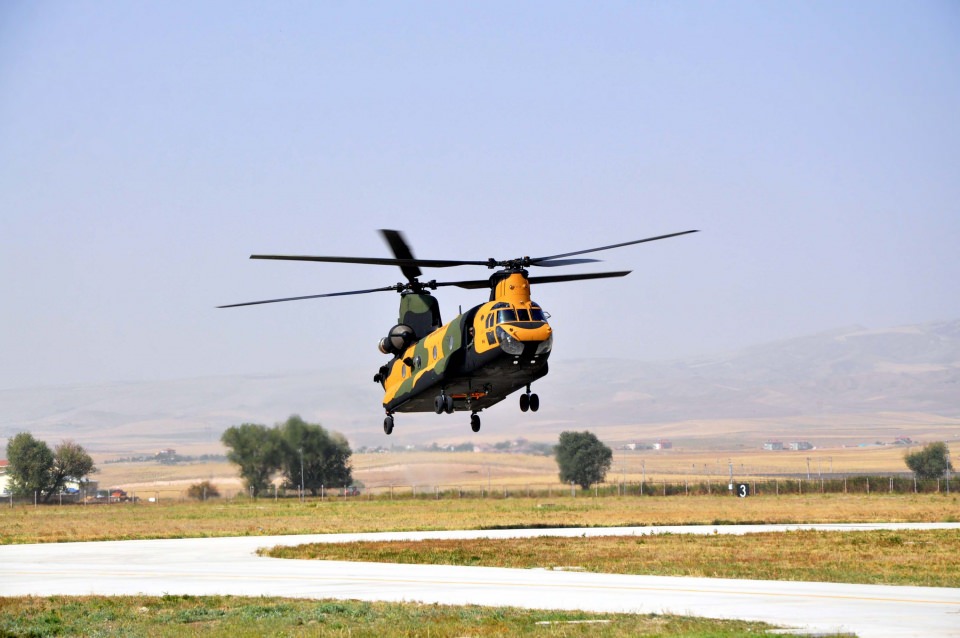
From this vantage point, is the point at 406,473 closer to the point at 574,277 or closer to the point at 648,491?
the point at 648,491

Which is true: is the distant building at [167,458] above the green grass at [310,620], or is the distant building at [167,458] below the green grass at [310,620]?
above

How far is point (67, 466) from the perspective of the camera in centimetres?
12444

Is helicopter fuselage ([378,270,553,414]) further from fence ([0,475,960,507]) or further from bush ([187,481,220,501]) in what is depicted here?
bush ([187,481,220,501])

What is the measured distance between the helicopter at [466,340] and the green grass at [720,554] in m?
4.76

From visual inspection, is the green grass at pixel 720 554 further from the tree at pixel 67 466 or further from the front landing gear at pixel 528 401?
the tree at pixel 67 466

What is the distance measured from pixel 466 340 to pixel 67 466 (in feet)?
316

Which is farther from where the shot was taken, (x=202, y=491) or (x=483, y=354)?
(x=202, y=491)

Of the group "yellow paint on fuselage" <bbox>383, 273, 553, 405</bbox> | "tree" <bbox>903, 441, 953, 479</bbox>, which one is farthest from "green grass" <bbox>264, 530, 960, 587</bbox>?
"tree" <bbox>903, 441, 953, 479</bbox>

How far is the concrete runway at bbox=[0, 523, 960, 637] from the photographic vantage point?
22.7 m

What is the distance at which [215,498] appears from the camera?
354ft

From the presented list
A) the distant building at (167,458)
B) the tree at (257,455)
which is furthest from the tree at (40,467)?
the distant building at (167,458)

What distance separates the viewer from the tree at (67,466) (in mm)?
123250

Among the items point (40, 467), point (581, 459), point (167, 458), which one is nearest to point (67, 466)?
point (40, 467)

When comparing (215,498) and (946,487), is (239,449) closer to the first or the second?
(215,498)
